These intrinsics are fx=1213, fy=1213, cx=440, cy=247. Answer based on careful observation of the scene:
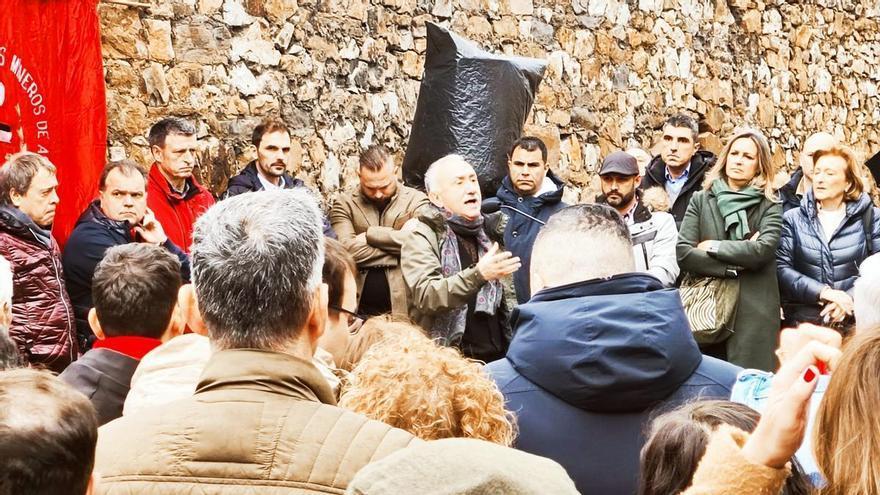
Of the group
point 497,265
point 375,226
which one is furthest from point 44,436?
point 375,226

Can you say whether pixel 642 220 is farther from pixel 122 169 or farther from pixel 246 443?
pixel 246 443

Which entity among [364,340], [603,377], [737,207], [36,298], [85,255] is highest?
[603,377]

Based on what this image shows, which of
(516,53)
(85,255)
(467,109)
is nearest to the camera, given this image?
(85,255)

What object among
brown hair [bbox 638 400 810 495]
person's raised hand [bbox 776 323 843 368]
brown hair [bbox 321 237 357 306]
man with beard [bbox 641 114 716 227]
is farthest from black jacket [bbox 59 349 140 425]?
man with beard [bbox 641 114 716 227]

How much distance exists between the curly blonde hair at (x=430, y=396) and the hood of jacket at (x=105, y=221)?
2872 millimetres

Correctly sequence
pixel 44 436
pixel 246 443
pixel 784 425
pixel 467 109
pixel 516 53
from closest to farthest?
1. pixel 44 436
2. pixel 784 425
3. pixel 246 443
4. pixel 467 109
5. pixel 516 53

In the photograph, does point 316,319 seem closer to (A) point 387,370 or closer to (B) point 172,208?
(A) point 387,370

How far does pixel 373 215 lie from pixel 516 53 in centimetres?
360

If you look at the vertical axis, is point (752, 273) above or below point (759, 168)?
below

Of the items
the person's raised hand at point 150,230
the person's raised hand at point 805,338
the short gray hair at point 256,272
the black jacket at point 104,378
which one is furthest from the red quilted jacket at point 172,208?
the person's raised hand at point 805,338

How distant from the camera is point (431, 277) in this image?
505 cm

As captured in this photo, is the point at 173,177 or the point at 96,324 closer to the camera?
the point at 96,324

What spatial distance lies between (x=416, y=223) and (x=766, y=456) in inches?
146

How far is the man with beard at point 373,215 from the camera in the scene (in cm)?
564
